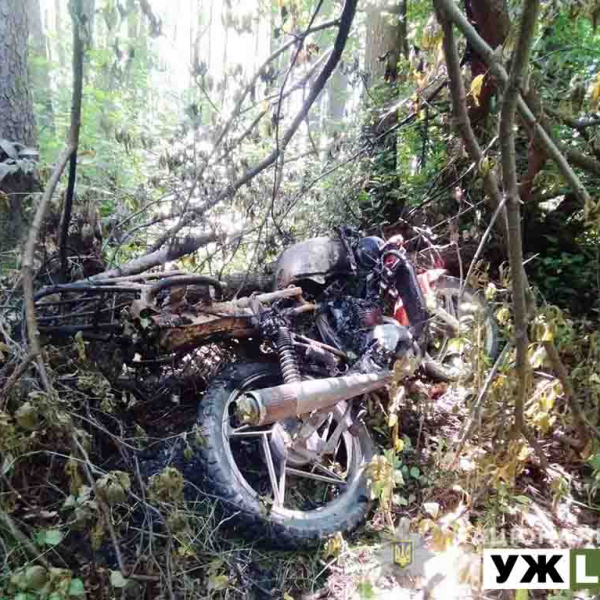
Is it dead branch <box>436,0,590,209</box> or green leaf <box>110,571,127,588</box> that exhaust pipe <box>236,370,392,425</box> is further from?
dead branch <box>436,0,590,209</box>

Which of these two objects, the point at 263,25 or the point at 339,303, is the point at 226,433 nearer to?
the point at 339,303

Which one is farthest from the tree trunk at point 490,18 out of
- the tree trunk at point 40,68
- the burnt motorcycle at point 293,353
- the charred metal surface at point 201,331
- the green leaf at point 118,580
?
the tree trunk at point 40,68

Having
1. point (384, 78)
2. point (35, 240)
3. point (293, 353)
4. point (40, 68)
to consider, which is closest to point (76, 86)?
point (35, 240)

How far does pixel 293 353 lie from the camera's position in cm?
256

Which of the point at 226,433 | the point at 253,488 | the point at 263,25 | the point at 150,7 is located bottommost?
the point at 253,488

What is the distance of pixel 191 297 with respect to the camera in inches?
99.1

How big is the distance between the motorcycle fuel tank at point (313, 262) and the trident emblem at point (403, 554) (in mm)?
1606

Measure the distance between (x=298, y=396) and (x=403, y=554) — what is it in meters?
0.84

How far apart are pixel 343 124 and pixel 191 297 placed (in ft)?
11.4

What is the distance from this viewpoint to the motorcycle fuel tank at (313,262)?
3.06m

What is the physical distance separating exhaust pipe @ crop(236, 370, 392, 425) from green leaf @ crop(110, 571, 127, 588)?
66 centimetres

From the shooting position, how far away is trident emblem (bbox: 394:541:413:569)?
203 cm

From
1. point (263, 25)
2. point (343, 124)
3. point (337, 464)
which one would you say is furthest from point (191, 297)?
point (343, 124)

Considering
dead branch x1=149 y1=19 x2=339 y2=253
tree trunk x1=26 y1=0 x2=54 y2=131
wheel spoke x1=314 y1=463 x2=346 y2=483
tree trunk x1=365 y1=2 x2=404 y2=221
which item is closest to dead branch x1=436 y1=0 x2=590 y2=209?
dead branch x1=149 y1=19 x2=339 y2=253
